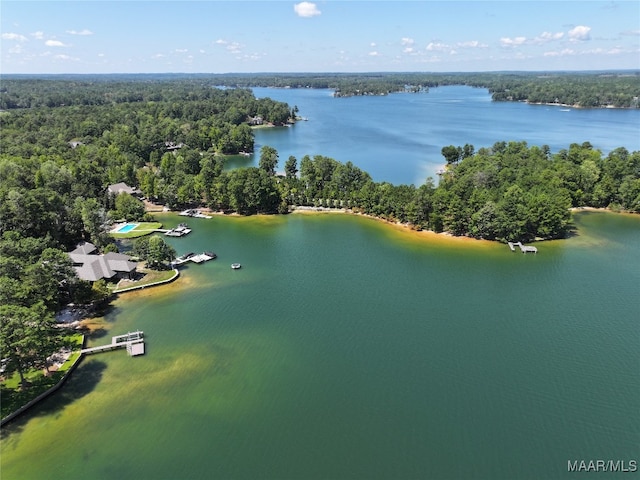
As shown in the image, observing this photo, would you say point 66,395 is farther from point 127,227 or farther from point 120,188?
point 120,188

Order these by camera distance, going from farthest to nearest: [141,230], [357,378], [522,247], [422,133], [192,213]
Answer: [422,133] → [192,213] → [141,230] → [522,247] → [357,378]

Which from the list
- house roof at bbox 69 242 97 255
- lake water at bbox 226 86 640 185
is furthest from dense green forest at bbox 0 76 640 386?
lake water at bbox 226 86 640 185

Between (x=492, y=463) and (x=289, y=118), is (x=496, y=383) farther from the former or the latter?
(x=289, y=118)

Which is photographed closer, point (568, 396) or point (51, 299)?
point (568, 396)

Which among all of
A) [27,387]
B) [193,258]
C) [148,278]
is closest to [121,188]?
[193,258]

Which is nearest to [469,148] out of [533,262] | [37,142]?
[533,262]

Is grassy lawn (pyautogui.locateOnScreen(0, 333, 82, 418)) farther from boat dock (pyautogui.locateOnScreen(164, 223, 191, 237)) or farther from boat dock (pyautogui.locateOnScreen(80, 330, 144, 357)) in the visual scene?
boat dock (pyautogui.locateOnScreen(164, 223, 191, 237))
